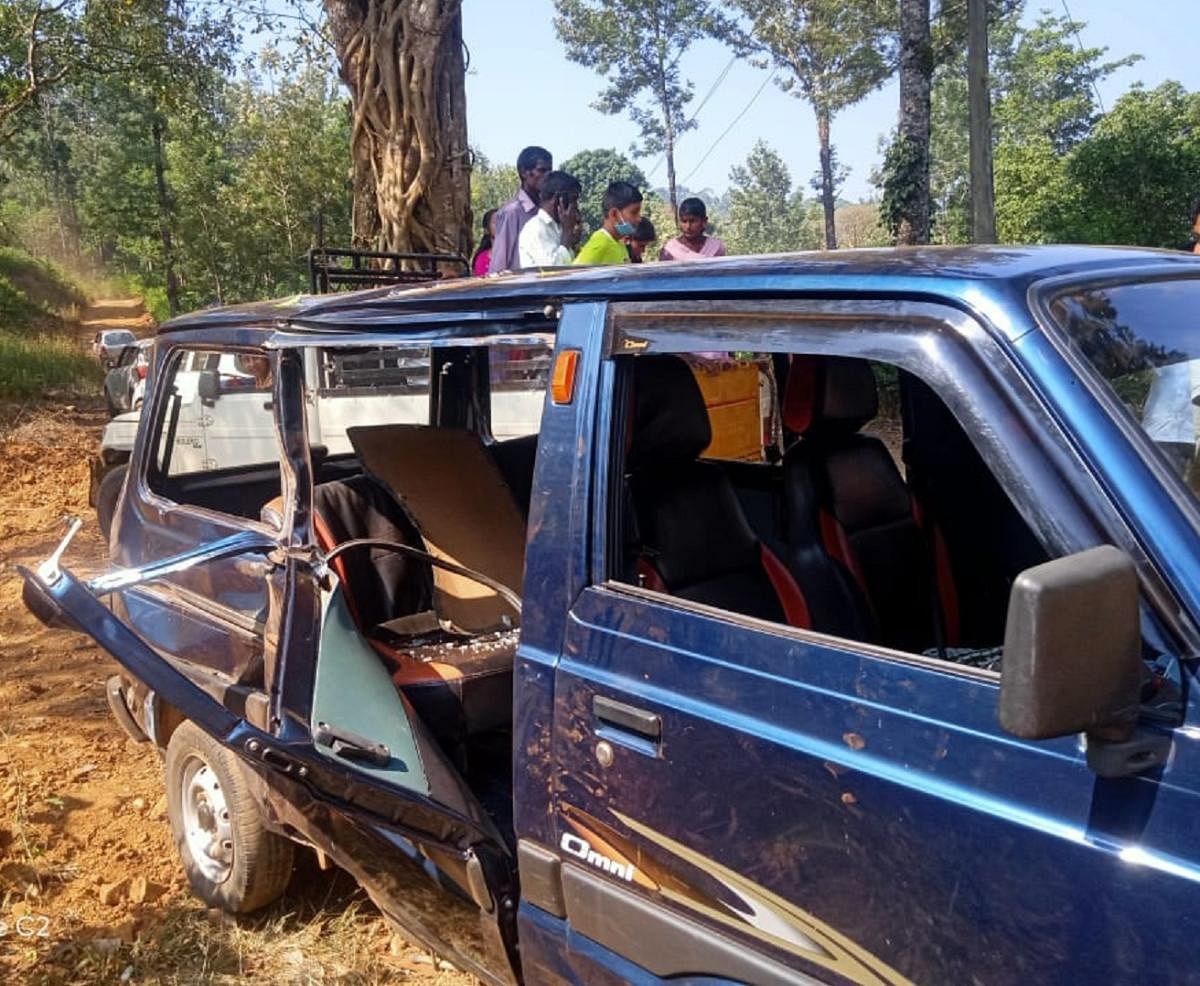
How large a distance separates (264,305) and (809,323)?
203cm

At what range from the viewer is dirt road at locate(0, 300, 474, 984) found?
9.96 ft

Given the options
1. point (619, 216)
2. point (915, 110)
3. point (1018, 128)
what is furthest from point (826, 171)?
point (619, 216)

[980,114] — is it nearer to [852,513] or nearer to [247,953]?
[852,513]

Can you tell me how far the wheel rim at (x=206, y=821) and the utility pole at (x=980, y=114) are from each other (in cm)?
997

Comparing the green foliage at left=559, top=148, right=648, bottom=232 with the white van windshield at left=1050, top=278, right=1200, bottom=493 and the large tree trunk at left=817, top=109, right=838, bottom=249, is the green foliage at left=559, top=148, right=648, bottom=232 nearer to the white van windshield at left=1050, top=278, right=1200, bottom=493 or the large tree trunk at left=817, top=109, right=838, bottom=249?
the large tree trunk at left=817, top=109, right=838, bottom=249

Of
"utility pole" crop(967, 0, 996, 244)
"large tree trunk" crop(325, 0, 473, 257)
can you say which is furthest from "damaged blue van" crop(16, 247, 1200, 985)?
"utility pole" crop(967, 0, 996, 244)

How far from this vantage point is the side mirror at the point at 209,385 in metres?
A: 3.88

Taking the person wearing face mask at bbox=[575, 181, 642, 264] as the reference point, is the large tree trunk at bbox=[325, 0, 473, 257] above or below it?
above

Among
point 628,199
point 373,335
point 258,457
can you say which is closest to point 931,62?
point 628,199

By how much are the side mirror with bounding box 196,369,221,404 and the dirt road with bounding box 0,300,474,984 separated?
2.53ft

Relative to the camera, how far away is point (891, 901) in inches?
63.1

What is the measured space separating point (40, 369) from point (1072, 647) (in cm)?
1887

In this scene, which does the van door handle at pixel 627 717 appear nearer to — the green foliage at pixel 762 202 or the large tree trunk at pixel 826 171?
the large tree trunk at pixel 826 171

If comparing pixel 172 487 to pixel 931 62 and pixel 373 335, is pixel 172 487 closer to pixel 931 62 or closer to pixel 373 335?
pixel 373 335
